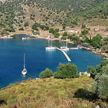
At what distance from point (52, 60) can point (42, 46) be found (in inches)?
1128

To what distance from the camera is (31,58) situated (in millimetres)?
136000

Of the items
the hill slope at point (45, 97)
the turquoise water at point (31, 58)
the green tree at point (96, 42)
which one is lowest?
the turquoise water at point (31, 58)

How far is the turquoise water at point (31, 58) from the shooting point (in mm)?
111625

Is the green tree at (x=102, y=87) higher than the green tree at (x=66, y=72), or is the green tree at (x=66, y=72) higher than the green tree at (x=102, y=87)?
the green tree at (x=102, y=87)

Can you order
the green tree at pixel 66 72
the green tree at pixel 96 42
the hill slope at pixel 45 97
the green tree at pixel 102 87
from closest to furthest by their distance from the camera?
1. the hill slope at pixel 45 97
2. the green tree at pixel 102 87
3. the green tree at pixel 66 72
4. the green tree at pixel 96 42

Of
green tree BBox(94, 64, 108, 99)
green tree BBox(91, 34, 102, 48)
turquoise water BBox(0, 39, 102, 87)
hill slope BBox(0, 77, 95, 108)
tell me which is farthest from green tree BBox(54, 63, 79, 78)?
green tree BBox(91, 34, 102, 48)

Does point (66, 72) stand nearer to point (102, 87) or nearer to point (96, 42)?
point (102, 87)

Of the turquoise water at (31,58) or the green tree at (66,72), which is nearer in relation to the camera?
the green tree at (66,72)

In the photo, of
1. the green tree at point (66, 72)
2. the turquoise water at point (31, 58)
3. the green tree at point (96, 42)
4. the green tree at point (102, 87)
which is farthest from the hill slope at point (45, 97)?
the green tree at point (96, 42)

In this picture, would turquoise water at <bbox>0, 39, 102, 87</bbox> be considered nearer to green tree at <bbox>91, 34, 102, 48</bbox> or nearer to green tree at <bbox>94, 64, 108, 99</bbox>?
green tree at <bbox>91, 34, 102, 48</bbox>

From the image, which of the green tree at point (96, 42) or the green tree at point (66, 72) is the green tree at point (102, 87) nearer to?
the green tree at point (66, 72)

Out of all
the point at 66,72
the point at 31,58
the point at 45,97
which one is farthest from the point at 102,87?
the point at 31,58

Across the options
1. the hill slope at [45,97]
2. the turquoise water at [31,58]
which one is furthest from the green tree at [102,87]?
the turquoise water at [31,58]

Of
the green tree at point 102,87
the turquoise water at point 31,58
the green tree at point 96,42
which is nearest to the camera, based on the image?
the green tree at point 102,87
